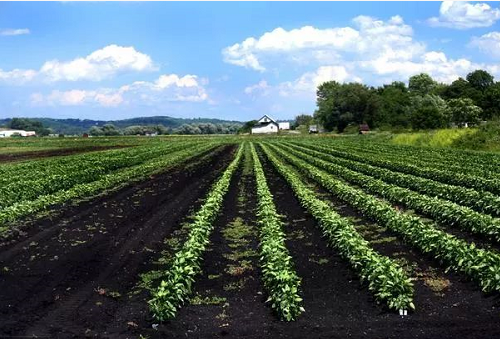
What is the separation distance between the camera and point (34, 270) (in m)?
11.3

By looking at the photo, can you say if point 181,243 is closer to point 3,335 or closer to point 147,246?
point 147,246

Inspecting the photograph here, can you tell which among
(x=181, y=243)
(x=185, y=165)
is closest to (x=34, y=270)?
(x=181, y=243)

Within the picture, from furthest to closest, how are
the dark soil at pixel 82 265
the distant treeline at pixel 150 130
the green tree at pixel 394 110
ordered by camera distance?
the distant treeline at pixel 150 130 < the green tree at pixel 394 110 < the dark soil at pixel 82 265

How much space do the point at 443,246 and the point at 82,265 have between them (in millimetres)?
8282

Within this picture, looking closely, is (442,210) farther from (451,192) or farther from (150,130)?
(150,130)

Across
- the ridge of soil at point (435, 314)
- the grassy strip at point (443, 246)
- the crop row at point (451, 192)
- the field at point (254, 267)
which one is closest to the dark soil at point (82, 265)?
the field at point (254, 267)

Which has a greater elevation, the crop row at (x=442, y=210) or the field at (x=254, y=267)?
the crop row at (x=442, y=210)

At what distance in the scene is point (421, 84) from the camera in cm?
14838

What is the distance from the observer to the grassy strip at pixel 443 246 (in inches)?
359

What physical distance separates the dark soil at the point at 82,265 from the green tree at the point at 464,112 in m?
84.5

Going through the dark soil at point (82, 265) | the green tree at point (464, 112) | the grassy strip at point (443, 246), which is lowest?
the dark soil at point (82, 265)

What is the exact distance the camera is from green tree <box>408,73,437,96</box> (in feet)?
479

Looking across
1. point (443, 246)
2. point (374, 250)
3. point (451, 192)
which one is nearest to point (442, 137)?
point (451, 192)

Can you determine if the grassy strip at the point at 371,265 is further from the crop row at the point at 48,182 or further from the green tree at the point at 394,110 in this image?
the green tree at the point at 394,110
